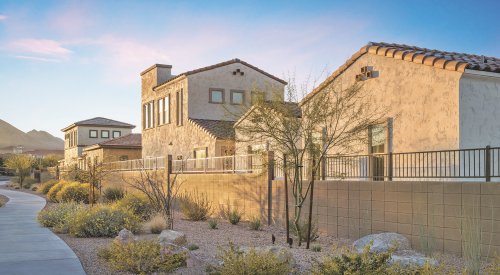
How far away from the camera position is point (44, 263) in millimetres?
8133

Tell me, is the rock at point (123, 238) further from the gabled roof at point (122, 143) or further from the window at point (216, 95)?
the gabled roof at point (122, 143)

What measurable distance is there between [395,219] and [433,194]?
121 cm

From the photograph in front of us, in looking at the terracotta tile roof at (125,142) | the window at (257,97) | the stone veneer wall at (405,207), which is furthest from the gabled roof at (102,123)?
the window at (257,97)

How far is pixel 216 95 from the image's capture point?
28.0 meters

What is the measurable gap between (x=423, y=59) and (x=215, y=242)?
25.6ft

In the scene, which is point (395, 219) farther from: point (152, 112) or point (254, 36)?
point (152, 112)

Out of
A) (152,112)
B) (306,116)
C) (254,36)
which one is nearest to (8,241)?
(306,116)

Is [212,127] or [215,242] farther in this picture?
[212,127]

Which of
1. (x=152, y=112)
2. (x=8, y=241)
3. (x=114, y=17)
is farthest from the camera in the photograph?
(x=152, y=112)

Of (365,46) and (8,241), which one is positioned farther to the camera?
(365,46)

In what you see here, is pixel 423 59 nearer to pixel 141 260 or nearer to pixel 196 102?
pixel 141 260

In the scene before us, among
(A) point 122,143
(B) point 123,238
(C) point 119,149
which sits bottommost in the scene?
(B) point 123,238

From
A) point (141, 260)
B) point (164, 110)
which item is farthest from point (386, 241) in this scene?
point (164, 110)

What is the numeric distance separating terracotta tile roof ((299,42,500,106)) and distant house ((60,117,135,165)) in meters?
43.0
